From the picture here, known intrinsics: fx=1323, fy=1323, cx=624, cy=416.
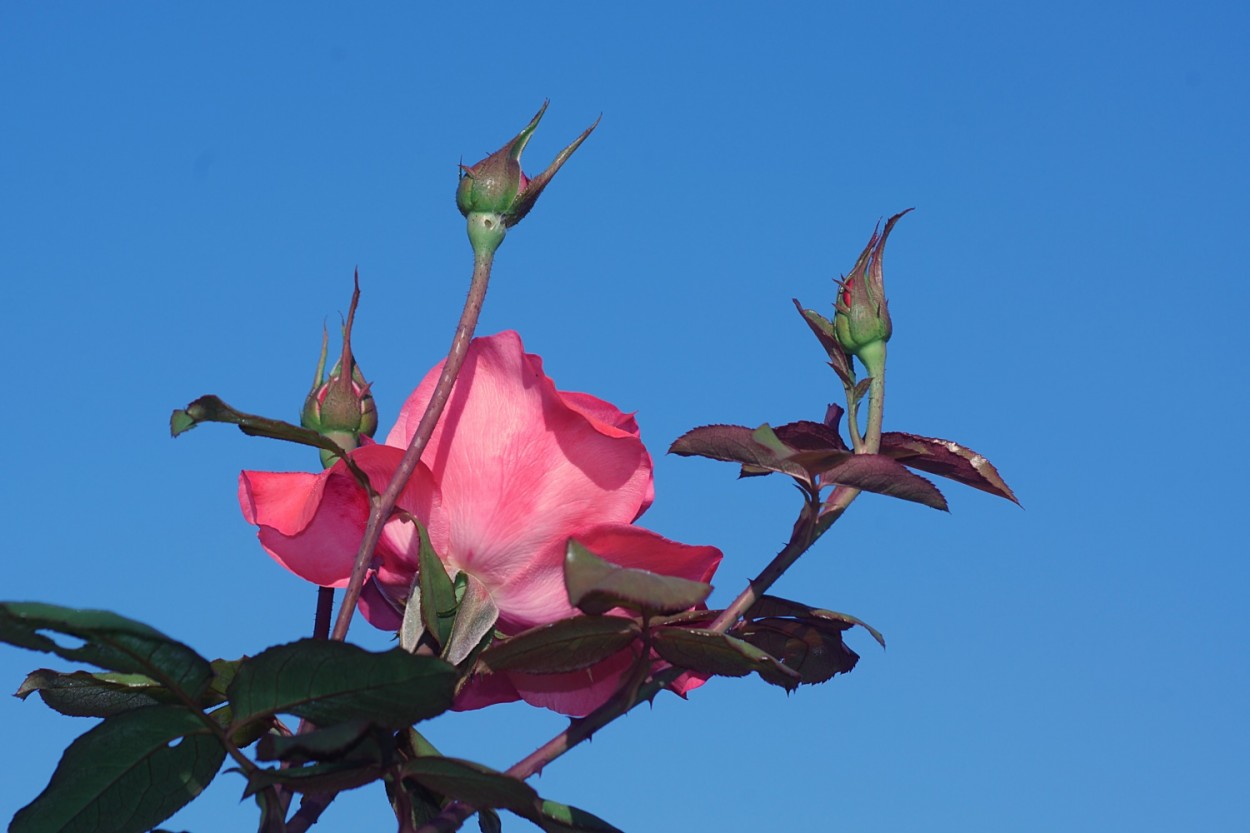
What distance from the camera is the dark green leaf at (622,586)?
2.61 feet

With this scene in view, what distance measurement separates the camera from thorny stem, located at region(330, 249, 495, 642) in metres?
0.93

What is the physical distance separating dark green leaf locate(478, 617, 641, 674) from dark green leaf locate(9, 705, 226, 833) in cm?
22

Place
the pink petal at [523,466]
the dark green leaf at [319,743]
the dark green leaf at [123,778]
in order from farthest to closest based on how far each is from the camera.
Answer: the pink petal at [523,466], the dark green leaf at [123,778], the dark green leaf at [319,743]

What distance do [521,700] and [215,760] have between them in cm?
27

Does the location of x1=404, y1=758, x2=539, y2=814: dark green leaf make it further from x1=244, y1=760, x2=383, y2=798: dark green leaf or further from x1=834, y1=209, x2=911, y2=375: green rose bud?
x1=834, y1=209, x2=911, y2=375: green rose bud

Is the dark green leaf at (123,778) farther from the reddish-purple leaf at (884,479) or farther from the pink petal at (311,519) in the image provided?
the reddish-purple leaf at (884,479)

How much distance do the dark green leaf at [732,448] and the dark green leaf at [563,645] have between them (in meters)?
0.15

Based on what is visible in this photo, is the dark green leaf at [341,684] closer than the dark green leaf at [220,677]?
Yes

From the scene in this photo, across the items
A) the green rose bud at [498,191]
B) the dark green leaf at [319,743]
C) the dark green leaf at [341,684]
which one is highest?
the green rose bud at [498,191]

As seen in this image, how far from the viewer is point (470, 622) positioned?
3.29 ft

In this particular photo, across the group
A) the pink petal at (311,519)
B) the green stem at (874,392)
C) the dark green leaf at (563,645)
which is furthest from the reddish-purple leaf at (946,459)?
the pink petal at (311,519)

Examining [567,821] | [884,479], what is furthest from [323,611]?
[884,479]

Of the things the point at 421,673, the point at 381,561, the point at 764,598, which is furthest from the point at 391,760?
the point at 764,598

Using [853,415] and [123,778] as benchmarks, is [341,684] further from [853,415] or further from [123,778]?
[853,415]
